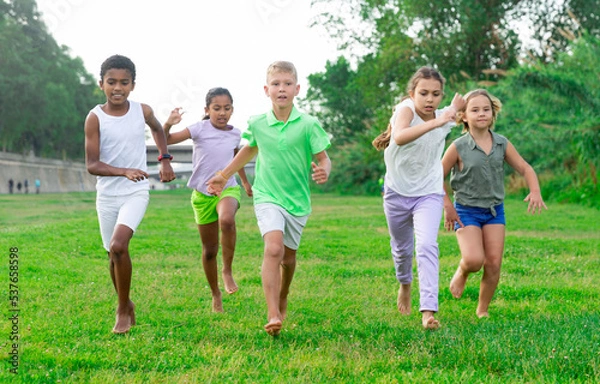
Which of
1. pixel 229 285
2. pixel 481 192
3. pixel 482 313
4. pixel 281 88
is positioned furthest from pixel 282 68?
pixel 229 285

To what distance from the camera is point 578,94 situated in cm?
2198

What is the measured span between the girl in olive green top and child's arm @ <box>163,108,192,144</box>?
8.35ft

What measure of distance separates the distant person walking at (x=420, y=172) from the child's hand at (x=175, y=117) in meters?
2.09

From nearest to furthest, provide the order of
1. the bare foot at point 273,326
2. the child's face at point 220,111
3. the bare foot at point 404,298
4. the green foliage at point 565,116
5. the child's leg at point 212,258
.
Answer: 1. the bare foot at point 273,326
2. the bare foot at point 404,298
3. the child's leg at point 212,258
4. the child's face at point 220,111
5. the green foliage at point 565,116

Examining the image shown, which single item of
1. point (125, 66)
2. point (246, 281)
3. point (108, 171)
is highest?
point (125, 66)

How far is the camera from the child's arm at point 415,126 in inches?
208

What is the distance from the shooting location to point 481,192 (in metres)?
6.18

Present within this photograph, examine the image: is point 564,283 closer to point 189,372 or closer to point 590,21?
point 189,372

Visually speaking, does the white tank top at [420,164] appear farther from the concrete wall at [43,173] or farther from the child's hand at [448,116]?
the concrete wall at [43,173]

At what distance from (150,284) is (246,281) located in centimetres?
110

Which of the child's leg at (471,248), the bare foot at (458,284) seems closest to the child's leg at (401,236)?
the child's leg at (471,248)

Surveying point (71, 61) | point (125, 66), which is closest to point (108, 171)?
point (125, 66)

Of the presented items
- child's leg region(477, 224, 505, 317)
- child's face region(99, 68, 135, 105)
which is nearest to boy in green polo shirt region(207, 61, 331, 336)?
child's face region(99, 68, 135, 105)

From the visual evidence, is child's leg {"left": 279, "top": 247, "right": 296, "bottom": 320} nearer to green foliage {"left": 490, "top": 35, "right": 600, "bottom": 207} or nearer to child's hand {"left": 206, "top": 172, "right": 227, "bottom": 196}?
child's hand {"left": 206, "top": 172, "right": 227, "bottom": 196}
